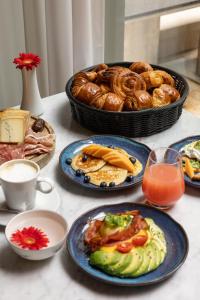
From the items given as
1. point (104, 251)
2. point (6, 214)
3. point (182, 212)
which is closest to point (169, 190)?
point (182, 212)

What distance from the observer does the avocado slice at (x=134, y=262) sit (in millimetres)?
829

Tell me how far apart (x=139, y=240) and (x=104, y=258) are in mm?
80

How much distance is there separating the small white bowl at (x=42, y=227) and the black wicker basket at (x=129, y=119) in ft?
1.41

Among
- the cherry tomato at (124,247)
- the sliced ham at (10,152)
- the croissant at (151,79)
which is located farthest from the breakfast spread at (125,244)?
the croissant at (151,79)

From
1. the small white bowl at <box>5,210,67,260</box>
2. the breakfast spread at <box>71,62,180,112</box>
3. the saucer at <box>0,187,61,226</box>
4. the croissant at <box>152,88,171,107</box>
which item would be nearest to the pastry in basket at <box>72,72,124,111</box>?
the breakfast spread at <box>71,62,180,112</box>

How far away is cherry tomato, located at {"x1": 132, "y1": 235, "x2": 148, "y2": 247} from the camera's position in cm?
87

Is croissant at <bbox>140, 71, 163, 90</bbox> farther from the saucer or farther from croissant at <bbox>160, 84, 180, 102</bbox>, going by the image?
the saucer

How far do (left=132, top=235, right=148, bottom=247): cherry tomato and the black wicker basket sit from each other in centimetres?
46

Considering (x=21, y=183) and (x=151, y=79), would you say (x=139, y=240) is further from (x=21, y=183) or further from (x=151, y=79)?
(x=151, y=79)

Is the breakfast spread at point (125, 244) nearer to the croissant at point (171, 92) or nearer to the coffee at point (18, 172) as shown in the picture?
the coffee at point (18, 172)

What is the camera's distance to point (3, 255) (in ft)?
2.99

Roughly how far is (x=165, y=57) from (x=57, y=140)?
161 cm

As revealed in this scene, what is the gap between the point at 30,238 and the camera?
89 cm

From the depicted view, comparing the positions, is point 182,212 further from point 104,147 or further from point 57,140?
point 57,140
